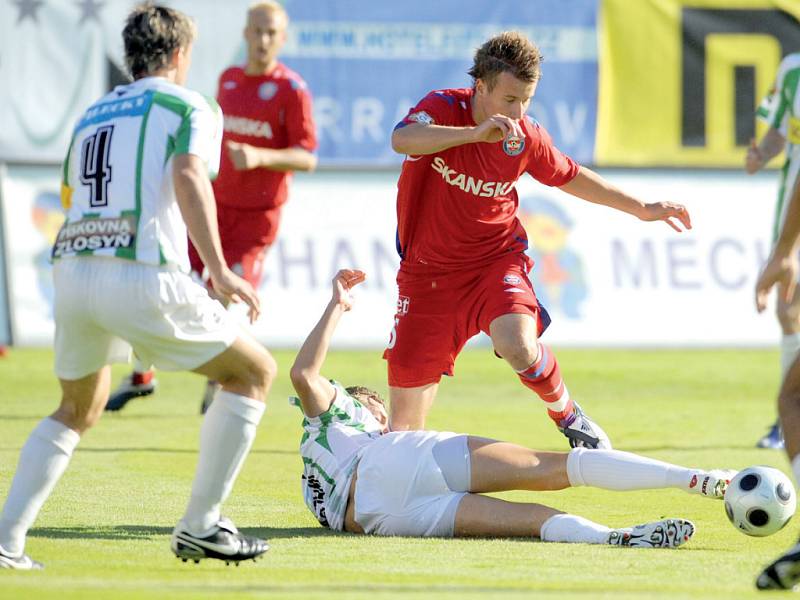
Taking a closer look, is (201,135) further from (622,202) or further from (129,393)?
(129,393)

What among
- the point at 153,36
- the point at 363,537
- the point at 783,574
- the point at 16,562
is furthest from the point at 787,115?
the point at 16,562

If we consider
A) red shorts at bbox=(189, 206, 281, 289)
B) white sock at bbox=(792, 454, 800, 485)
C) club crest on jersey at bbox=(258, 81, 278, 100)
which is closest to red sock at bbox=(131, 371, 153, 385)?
red shorts at bbox=(189, 206, 281, 289)

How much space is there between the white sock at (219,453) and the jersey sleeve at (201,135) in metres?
0.85

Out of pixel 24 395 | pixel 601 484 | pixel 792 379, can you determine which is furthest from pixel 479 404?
pixel 792 379

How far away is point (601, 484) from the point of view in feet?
20.1

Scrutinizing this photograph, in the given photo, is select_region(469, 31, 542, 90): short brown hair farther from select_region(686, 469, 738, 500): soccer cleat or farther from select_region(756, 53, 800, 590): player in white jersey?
select_region(686, 469, 738, 500): soccer cleat

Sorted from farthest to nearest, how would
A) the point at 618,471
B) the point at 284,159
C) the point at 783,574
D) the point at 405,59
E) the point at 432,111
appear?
the point at 405,59 → the point at 284,159 → the point at 432,111 → the point at 618,471 → the point at 783,574

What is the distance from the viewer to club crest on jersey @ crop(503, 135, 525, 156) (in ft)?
24.3

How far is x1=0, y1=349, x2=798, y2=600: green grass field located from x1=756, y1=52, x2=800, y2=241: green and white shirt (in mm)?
1686

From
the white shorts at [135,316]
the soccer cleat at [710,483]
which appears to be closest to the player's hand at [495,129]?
the soccer cleat at [710,483]

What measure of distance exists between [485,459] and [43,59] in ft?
35.2

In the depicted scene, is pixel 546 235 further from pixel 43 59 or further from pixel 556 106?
pixel 43 59

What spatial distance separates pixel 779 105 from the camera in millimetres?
9883

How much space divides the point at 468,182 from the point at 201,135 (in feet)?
8.54
